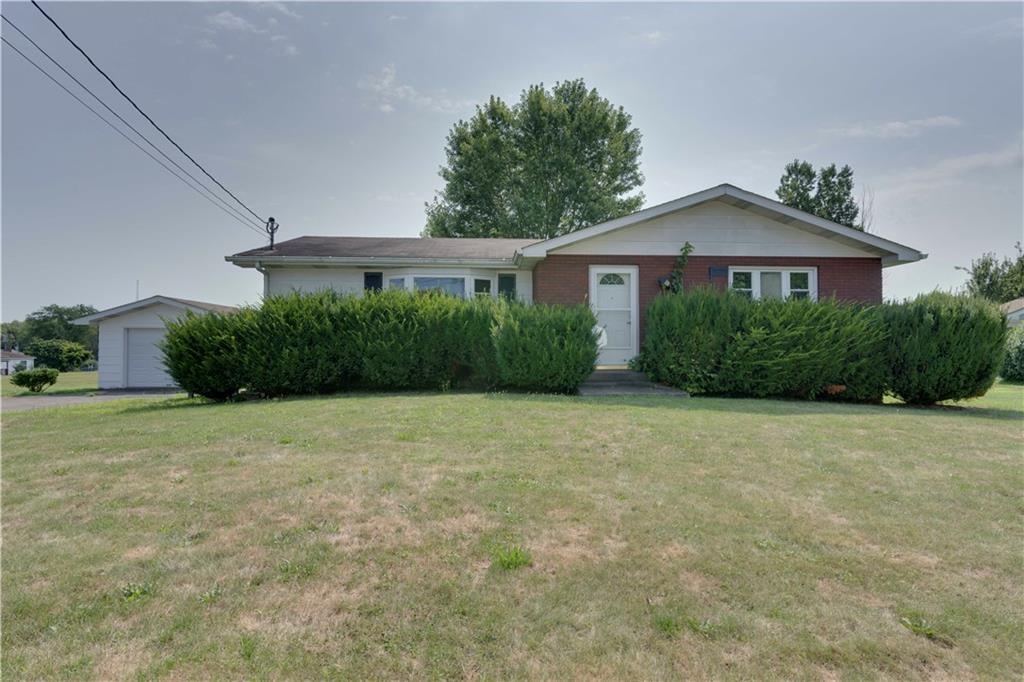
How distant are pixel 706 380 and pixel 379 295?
23.7 ft

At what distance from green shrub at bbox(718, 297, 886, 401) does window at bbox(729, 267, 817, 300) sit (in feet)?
10.1

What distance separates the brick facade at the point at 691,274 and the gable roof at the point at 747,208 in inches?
20.3

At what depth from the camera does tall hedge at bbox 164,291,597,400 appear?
9641mm

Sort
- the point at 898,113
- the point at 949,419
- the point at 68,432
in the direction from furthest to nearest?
the point at 898,113, the point at 949,419, the point at 68,432

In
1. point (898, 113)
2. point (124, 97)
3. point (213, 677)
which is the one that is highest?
point (898, 113)

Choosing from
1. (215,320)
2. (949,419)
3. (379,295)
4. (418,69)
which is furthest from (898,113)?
(215,320)

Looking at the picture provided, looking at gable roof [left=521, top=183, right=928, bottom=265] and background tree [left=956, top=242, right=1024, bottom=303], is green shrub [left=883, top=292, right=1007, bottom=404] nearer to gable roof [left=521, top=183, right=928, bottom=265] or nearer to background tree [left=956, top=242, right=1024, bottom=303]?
gable roof [left=521, top=183, right=928, bottom=265]

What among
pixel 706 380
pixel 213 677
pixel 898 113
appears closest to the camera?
pixel 213 677

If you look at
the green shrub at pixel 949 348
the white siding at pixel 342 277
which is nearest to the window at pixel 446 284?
the white siding at pixel 342 277

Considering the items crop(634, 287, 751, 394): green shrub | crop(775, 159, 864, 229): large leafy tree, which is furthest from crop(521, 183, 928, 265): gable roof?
crop(775, 159, 864, 229): large leafy tree

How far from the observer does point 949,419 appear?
23.7ft

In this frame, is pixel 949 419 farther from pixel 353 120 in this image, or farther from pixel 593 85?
pixel 593 85

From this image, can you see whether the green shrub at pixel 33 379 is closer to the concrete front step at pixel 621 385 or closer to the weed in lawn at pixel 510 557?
the concrete front step at pixel 621 385

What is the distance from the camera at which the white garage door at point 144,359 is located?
18.3 m
